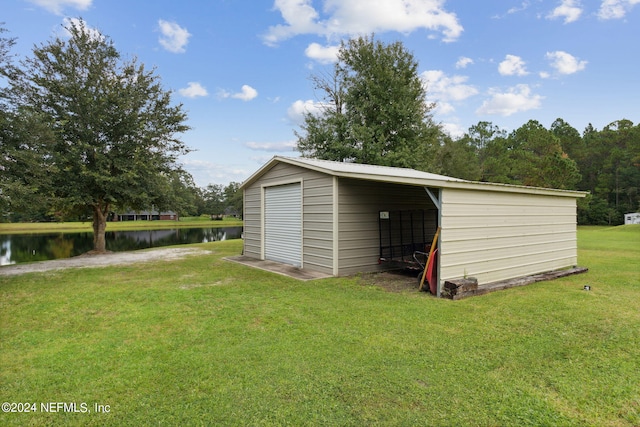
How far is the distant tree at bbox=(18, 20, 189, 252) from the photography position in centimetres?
1115

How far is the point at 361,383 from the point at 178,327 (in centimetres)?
246

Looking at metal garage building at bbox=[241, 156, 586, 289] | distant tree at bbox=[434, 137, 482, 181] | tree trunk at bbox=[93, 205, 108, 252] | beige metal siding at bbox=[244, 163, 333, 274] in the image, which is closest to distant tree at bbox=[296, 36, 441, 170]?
metal garage building at bbox=[241, 156, 586, 289]

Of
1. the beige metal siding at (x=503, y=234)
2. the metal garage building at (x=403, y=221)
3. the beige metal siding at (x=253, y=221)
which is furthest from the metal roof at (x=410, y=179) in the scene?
the beige metal siding at (x=253, y=221)

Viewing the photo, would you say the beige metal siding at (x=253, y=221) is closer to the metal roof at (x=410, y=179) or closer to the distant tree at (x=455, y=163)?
the metal roof at (x=410, y=179)

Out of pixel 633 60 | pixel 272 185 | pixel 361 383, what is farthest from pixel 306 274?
pixel 633 60

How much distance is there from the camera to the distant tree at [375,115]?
18438 mm

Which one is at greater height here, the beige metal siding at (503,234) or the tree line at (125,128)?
the tree line at (125,128)

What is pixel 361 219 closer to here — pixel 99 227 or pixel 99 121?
pixel 99 121

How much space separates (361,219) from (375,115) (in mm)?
13497

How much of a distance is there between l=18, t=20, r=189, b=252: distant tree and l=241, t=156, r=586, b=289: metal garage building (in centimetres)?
571

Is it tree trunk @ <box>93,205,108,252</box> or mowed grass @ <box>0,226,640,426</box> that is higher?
tree trunk @ <box>93,205,108,252</box>

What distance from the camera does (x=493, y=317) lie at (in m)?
4.38

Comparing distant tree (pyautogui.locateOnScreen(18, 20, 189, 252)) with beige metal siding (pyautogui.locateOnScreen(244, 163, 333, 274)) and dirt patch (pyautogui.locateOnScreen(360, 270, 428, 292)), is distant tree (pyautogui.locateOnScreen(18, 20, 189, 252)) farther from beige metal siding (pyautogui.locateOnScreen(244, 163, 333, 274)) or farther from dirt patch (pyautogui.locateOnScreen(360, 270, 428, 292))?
Answer: dirt patch (pyautogui.locateOnScreen(360, 270, 428, 292))

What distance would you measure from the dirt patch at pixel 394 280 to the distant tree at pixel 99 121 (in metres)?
9.41
